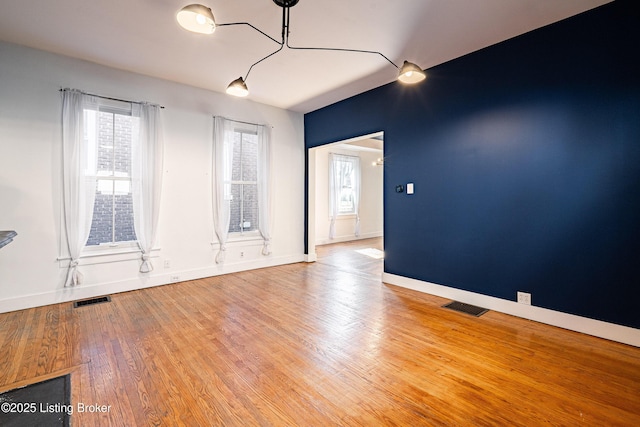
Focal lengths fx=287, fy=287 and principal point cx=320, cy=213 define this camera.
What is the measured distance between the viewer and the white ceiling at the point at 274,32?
258 cm

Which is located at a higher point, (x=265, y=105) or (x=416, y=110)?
(x=265, y=105)

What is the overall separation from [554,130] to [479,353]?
2277 millimetres

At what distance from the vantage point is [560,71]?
281 cm

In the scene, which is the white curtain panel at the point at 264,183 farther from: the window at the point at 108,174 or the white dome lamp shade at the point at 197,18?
the white dome lamp shade at the point at 197,18

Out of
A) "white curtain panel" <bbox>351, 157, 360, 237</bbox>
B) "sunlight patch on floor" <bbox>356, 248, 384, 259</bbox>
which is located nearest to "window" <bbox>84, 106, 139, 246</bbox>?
"sunlight patch on floor" <bbox>356, 248, 384, 259</bbox>

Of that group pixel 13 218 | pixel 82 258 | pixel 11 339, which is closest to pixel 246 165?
pixel 82 258

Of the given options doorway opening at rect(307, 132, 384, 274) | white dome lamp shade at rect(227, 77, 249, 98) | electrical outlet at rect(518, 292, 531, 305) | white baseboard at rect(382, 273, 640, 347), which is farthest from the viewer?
doorway opening at rect(307, 132, 384, 274)

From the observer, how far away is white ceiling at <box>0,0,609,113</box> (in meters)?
2.58

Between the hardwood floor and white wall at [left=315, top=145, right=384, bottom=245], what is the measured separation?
495 centimetres

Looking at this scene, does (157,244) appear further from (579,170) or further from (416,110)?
(579,170)

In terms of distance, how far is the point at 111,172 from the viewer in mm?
3863

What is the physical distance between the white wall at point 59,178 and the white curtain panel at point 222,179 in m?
0.11

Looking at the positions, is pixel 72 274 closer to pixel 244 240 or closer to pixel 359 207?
pixel 244 240

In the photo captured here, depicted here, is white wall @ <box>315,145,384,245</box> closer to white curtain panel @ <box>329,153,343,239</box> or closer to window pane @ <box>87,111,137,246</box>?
white curtain panel @ <box>329,153,343,239</box>
